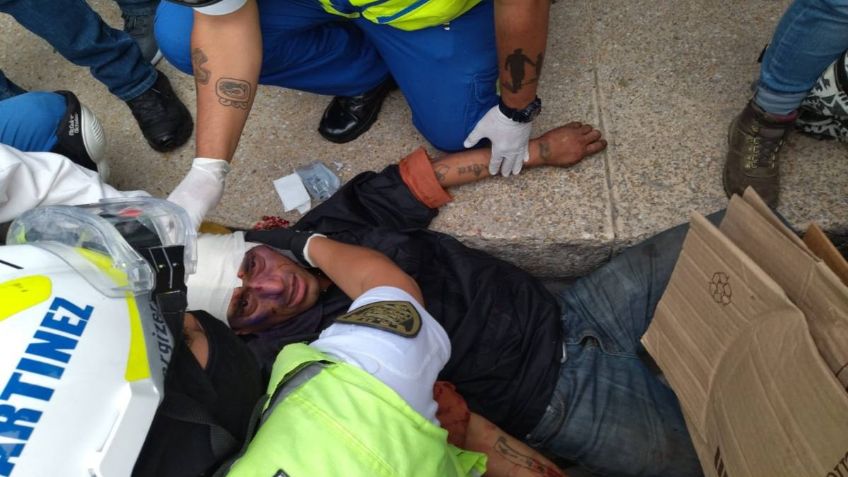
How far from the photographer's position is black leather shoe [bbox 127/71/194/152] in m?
2.54

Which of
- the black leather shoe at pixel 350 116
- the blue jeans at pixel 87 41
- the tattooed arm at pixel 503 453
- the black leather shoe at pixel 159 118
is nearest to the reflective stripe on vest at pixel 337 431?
the tattooed arm at pixel 503 453

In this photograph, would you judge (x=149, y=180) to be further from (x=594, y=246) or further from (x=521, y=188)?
(x=594, y=246)

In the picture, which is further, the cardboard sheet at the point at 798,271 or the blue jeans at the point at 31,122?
the blue jeans at the point at 31,122

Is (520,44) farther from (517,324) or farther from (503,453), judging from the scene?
(503,453)

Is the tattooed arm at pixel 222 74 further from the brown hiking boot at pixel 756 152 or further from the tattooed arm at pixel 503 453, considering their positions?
the brown hiking boot at pixel 756 152

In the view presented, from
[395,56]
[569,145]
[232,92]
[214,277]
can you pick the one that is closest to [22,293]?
[214,277]

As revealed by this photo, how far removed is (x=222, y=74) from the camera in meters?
1.81

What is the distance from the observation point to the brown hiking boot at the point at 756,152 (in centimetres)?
176

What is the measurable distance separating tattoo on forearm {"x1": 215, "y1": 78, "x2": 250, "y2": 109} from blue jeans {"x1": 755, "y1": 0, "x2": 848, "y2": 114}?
4.94ft

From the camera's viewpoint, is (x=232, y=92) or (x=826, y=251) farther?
(x=232, y=92)

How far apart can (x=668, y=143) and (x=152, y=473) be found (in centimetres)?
182

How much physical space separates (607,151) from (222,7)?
4.38 feet

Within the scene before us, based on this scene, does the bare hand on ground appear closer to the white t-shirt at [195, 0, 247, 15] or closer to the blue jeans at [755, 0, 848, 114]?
the blue jeans at [755, 0, 848, 114]

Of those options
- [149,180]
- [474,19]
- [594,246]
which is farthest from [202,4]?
[594,246]
